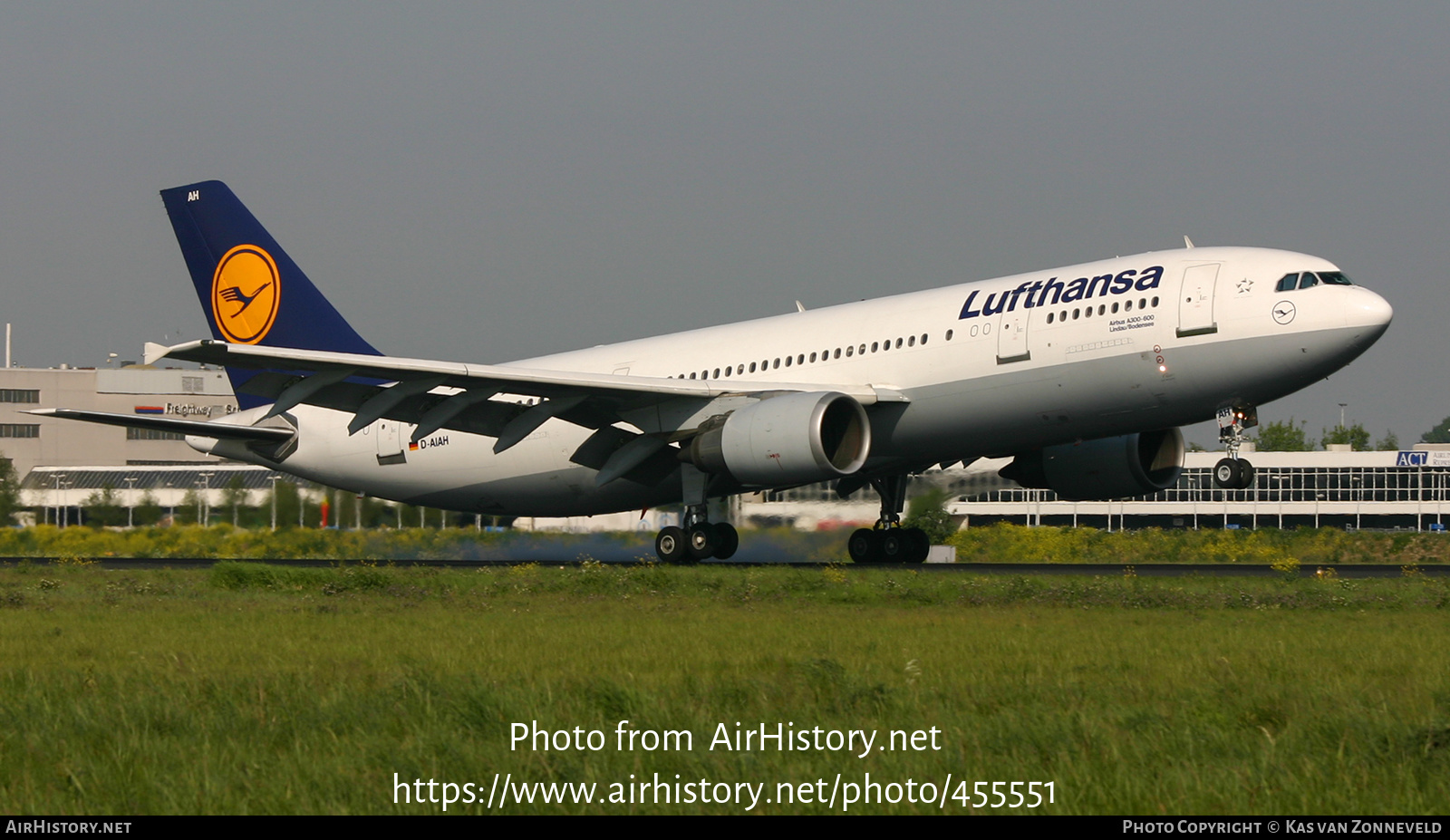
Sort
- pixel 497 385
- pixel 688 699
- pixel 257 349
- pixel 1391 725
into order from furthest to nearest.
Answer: pixel 497 385
pixel 257 349
pixel 688 699
pixel 1391 725

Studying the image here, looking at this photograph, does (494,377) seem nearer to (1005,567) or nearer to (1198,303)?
(1005,567)

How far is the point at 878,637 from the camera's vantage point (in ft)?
41.8

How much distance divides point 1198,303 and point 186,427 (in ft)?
64.2

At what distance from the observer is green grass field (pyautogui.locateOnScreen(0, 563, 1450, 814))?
6.36 meters

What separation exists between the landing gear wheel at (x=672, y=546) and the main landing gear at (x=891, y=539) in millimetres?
4060

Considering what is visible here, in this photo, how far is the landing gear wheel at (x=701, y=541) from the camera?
26.2m

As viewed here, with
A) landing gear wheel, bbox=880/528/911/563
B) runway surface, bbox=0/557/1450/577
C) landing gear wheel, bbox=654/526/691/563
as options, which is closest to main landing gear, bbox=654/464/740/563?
landing gear wheel, bbox=654/526/691/563

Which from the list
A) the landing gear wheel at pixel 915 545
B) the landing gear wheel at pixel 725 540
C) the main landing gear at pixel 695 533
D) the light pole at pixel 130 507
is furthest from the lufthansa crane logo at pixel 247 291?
the landing gear wheel at pixel 915 545

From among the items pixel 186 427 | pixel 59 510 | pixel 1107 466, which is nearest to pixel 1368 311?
pixel 1107 466

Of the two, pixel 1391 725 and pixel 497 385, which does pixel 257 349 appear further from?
pixel 1391 725

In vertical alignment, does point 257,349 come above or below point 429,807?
above

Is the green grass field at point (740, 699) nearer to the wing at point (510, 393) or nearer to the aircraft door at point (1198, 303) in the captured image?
the aircraft door at point (1198, 303)

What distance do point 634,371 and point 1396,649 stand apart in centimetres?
1901

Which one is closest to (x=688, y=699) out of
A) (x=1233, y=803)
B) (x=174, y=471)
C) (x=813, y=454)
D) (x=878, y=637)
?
(x=1233, y=803)
